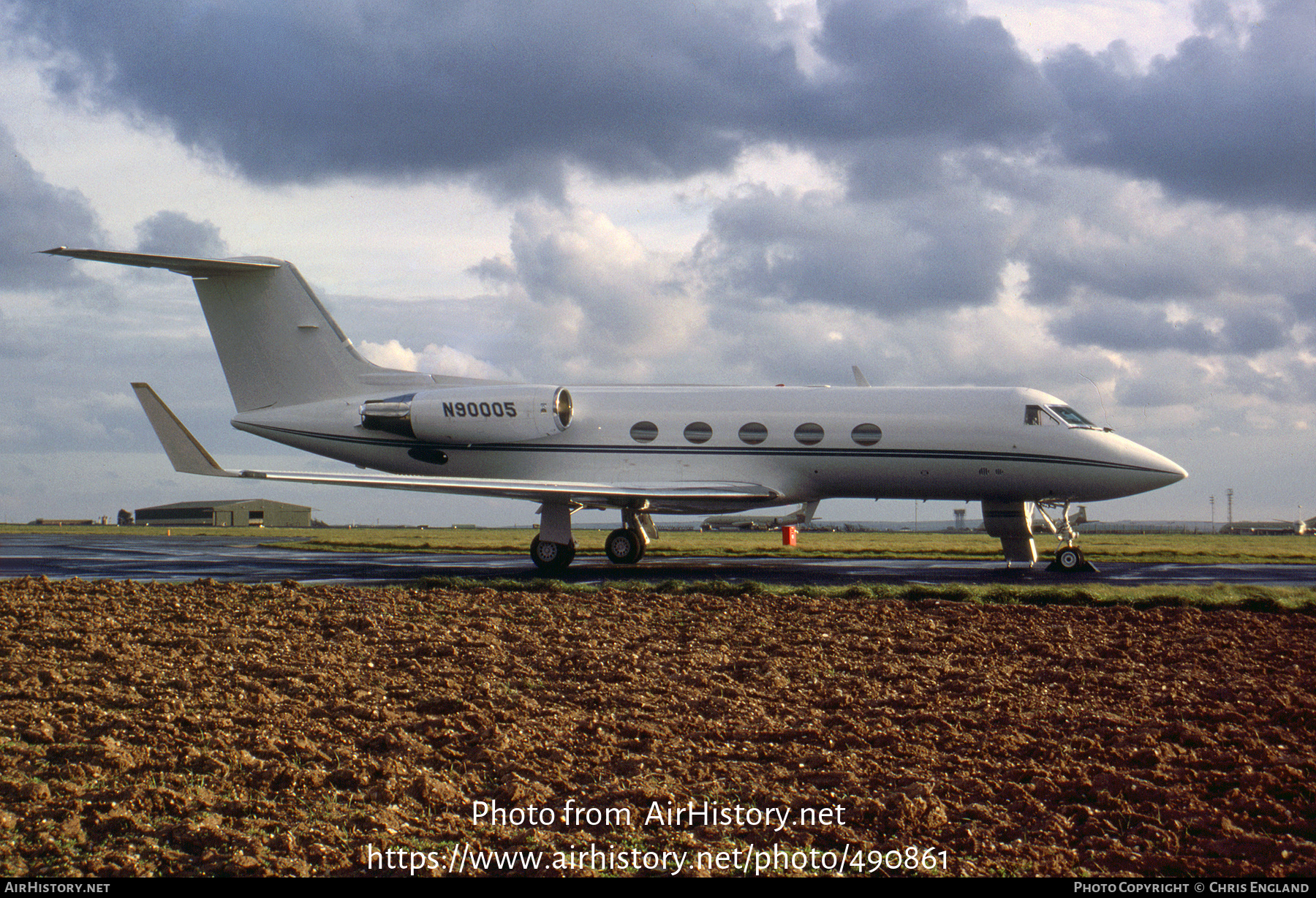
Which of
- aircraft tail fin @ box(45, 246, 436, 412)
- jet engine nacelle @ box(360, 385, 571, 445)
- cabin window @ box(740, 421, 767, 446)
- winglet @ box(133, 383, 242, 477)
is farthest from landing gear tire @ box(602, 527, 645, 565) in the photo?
winglet @ box(133, 383, 242, 477)

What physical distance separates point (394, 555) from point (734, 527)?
54.6 meters

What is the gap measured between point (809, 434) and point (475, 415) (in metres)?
7.42

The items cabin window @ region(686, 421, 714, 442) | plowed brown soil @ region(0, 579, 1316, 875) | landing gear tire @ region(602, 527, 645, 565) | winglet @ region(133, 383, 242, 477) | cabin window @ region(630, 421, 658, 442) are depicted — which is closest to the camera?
plowed brown soil @ region(0, 579, 1316, 875)

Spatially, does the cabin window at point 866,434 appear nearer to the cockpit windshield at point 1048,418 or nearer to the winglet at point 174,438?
the cockpit windshield at point 1048,418

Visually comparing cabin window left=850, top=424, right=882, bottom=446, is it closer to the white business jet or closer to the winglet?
the white business jet

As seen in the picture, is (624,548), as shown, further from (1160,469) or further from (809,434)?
(1160,469)

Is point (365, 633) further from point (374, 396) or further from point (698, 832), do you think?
point (374, 396)

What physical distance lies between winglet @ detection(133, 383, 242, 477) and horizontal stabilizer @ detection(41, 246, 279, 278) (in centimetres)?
463

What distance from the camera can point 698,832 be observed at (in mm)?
4828

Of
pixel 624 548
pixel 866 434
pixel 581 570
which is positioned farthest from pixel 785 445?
pixel 581 570

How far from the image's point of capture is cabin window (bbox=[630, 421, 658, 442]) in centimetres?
2108

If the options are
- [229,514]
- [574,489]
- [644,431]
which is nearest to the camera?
[574,489]

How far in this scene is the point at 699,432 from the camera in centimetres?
2081

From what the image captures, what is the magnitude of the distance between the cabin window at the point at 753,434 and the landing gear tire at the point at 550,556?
435 centimetres
